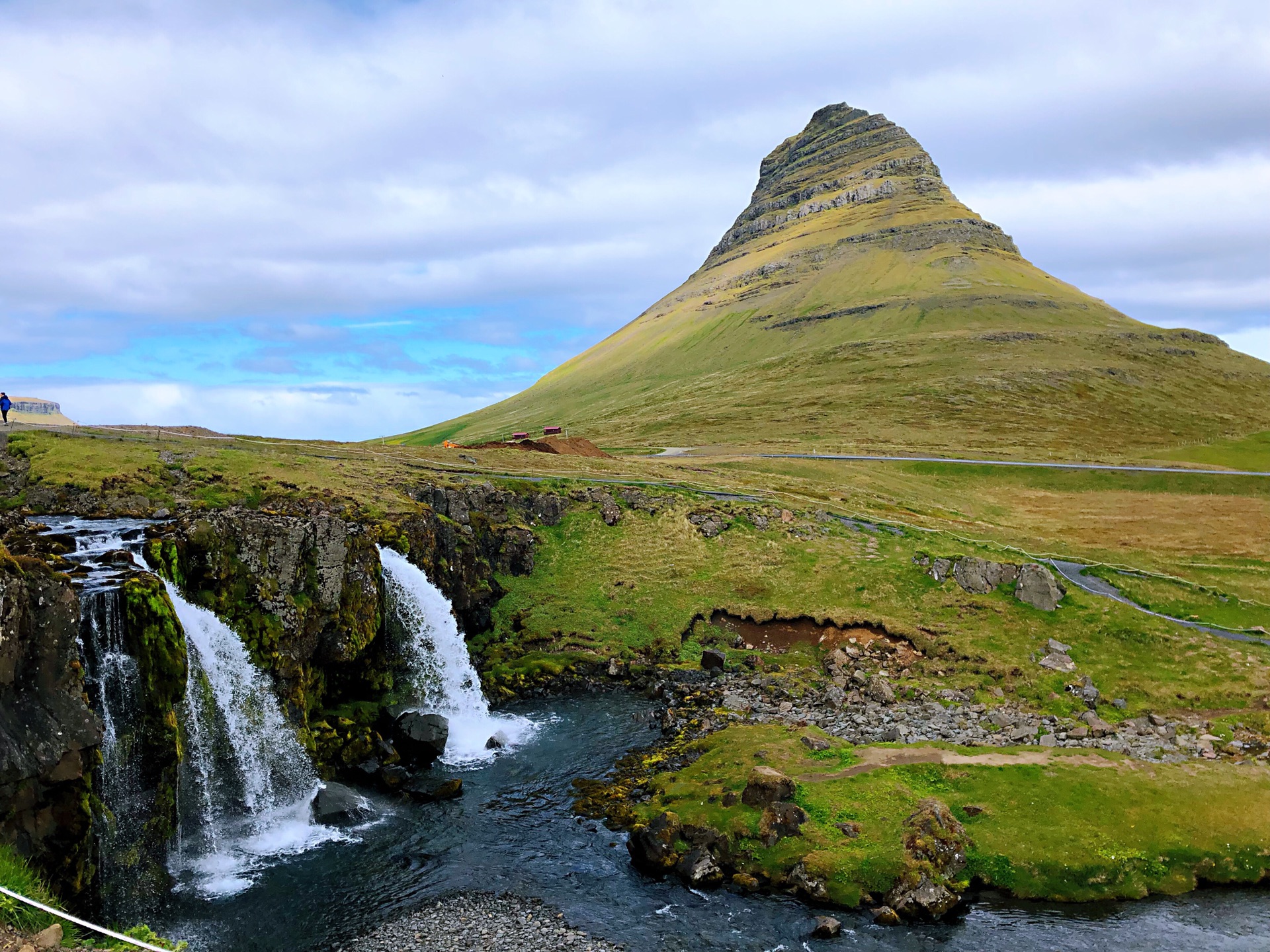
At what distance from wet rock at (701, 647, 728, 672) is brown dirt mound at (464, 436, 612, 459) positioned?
55.9 m

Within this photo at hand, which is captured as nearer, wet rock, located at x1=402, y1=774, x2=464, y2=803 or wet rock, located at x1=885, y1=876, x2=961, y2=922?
wet rock, located at x1=885, y1=876, x2=961, y2=922

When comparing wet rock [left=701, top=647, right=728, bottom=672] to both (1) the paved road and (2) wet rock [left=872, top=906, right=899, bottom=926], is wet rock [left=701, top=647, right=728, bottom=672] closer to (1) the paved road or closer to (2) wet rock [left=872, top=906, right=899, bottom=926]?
(2) wet rock [left=872, top=906, right=899, bottom=926]

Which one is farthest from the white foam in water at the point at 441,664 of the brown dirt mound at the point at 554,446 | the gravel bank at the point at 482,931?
the brown dirt mound at the point at 554,446

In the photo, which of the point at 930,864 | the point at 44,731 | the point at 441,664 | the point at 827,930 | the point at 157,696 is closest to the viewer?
the point at 44,731

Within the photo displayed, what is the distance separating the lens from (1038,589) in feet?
190

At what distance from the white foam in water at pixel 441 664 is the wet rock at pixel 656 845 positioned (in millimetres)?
12512

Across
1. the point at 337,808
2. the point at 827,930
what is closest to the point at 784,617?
the point at 827,930

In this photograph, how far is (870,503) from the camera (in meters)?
87.8

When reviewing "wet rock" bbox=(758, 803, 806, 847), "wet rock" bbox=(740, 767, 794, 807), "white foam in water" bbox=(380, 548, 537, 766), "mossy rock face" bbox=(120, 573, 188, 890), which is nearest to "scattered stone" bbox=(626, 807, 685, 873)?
"wet rock" bbox=(740, 767, 794, 807)

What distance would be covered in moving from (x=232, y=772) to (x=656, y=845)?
57.5 feet

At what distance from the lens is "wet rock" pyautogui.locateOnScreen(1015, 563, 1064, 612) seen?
57.2 m

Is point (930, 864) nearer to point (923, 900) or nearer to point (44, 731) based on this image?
point (923, 900)

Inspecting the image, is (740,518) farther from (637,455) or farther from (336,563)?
(637,455)

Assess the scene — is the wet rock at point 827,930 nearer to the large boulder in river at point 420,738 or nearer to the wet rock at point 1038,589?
the large boulder in river at point 420,738
